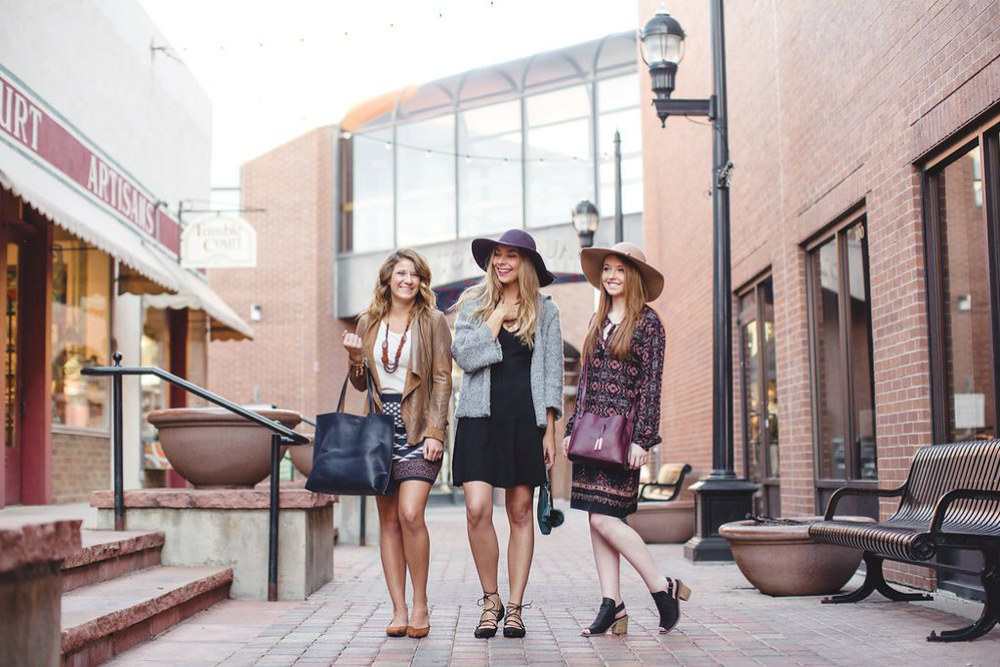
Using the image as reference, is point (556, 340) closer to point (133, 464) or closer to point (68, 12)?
point (68, 12)

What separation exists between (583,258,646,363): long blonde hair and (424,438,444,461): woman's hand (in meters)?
0.84

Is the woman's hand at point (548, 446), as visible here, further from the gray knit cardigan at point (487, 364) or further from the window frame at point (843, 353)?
the window frame at point (843, 353)

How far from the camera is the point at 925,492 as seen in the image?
6.62 m

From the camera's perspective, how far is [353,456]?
562 cm

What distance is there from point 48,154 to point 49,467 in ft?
10.3

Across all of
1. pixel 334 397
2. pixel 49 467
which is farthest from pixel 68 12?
pixel 334 397

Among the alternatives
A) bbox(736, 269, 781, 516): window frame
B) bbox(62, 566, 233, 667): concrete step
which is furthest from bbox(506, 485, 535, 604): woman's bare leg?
bbox(736, 269, 781, 516): window frame

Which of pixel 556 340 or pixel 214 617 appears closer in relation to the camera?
pixel 556 340

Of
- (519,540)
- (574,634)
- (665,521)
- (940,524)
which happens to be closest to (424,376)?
(519,540)

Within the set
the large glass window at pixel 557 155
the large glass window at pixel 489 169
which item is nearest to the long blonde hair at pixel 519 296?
the large glass window at pixel 557 155

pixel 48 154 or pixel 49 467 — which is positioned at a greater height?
pixel 48 154

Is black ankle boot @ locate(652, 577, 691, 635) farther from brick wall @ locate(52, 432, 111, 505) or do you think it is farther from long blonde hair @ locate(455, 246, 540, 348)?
brick wall @ locate(52, 432, 111, 505)

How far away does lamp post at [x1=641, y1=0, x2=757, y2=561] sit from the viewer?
32.6 feet

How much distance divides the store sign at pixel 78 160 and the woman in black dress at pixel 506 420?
6.74 metres
